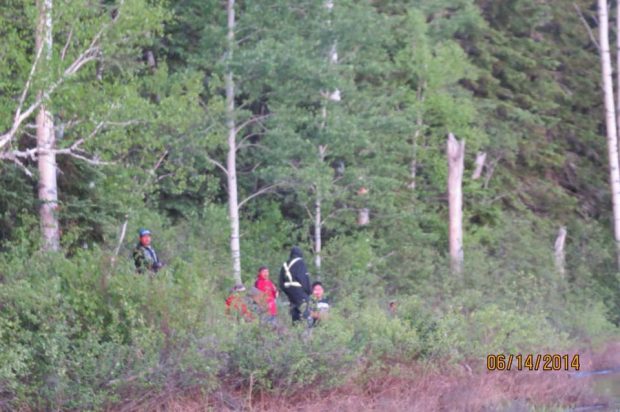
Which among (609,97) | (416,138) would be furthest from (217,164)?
(609,97)

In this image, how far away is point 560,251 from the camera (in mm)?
31109

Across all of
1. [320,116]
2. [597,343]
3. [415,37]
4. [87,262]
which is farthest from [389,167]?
[87,262]

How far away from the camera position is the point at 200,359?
14.4m

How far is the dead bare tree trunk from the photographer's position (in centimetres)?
2967

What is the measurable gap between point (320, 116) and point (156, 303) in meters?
12.2

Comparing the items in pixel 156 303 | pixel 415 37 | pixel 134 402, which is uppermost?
pixel 415 37

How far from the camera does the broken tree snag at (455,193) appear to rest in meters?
27.2

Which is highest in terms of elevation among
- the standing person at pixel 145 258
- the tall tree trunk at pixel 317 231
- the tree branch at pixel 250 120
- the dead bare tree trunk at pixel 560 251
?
the tree branch at pixel 250 120

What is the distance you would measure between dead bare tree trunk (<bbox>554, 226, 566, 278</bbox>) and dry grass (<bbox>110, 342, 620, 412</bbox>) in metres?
11.1

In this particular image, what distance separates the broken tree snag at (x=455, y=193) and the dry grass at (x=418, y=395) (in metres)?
9.04

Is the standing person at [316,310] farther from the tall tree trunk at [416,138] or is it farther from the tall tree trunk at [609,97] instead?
the tall tree trunk at [609,97]

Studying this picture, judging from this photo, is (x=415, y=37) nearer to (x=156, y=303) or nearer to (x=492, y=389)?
(x=492, y=389)

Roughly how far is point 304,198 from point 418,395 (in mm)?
10499

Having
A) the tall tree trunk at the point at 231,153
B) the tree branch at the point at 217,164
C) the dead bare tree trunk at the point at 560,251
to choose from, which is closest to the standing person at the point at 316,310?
the tall tree trunk at the point at 231,153
